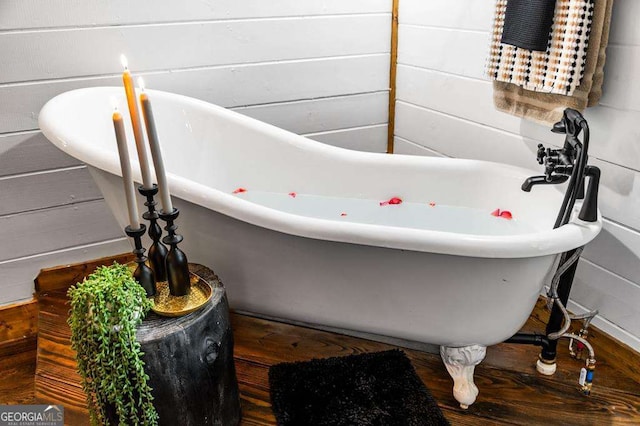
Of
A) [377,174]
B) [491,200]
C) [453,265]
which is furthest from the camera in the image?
[377,174]

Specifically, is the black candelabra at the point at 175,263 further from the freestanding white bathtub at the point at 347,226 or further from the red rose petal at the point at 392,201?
the red rose petal at the point at 392,201

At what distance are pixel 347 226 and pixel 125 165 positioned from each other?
50 centimetres

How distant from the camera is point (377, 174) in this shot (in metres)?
1.82

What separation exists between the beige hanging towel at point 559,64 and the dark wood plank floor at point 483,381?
735 mm

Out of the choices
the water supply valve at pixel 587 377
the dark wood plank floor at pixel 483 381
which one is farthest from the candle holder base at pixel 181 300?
the water supply valve at pixel 587 377

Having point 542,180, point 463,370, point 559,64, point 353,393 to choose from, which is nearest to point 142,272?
point 353,393

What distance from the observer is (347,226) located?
1.22 m

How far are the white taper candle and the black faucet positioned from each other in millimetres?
943

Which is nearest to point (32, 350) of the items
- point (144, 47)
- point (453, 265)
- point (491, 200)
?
point (144, 47)

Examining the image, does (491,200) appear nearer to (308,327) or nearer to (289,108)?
(308,327)

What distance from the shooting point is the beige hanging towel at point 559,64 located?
1.33m

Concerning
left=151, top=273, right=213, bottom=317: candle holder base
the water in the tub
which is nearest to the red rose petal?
the water in the tub

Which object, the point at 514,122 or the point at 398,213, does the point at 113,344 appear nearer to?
the point at 398,213

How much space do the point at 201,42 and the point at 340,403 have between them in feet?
4.55
